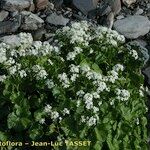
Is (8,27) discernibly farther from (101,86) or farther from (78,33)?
(101,86)

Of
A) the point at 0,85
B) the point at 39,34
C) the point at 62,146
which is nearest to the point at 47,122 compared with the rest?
the point at 62,146

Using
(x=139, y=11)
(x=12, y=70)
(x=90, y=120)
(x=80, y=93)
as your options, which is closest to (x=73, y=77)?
(x=80, y=93)

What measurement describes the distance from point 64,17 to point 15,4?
2.83ft

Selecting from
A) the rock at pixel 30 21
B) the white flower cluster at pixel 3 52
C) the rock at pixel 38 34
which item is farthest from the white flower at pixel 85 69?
the rock at pixel 30 21

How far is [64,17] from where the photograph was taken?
962 cm

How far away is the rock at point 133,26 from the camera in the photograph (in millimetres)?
9438

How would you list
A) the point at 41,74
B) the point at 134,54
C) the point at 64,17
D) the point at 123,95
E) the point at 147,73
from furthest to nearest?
the point at 64,17 < the point at 147,73 < the point at 134,54 < the point at 41,74 < the point at 123,95

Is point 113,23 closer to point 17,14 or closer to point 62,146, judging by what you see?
point 17,14

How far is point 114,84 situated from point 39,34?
2.97 meters

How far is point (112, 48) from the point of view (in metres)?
7.10

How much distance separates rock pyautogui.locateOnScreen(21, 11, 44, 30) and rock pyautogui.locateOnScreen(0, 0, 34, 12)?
0.13m

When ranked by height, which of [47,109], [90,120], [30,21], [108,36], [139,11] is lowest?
[30,21]

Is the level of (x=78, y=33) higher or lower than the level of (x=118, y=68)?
higher

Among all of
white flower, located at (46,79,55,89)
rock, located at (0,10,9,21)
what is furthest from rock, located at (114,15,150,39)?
white flower, located at (46,79,55,89)
